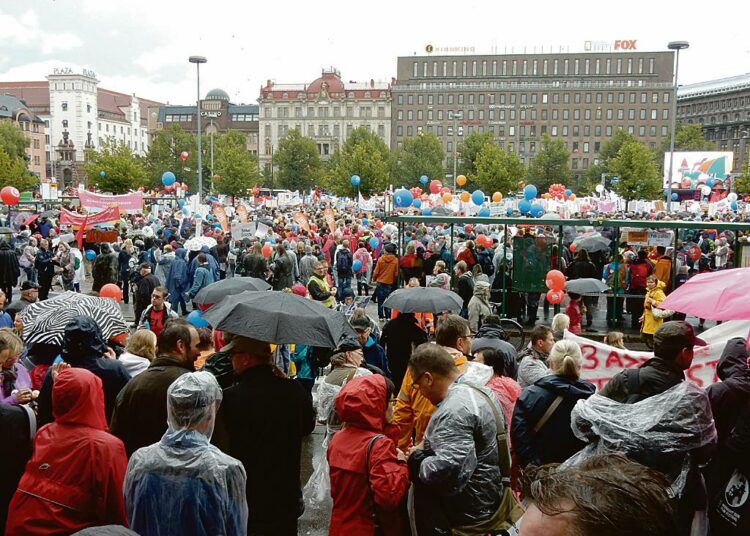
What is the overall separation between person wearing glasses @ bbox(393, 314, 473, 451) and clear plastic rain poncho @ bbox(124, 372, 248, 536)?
1446mm

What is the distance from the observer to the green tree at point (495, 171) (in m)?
71.3

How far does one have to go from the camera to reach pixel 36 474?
3.39 meters

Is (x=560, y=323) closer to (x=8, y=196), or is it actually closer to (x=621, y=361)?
(x=621, y=361)

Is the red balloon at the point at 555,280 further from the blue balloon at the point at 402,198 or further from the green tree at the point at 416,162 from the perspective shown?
the green tree at the point at 416,162

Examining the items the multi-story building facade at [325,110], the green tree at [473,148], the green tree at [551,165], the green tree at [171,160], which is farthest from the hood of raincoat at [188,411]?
the multi-story building facade at [325,110]

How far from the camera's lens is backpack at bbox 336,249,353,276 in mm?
15750

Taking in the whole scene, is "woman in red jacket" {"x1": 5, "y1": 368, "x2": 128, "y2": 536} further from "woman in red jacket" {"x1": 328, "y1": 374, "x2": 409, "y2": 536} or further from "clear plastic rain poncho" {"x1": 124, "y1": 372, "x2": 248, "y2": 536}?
"woman in red jacket" {"x1": 328, "y1": 374, "x2": 409, "y2": 536}

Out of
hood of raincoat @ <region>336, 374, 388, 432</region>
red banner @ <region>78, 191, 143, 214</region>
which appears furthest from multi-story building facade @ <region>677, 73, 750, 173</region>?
hood of raincoat @ <region>336, 374, 388, 432</region>

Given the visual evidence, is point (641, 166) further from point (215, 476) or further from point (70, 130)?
point (70, 130)

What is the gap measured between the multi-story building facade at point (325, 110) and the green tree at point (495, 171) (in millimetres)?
47764

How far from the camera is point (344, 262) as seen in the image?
1576cm

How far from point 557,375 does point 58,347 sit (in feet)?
11.5

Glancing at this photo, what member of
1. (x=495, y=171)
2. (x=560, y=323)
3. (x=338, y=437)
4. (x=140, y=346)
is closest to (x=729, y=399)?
(x=338, y=437)

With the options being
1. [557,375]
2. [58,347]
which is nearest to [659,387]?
[557,375]
